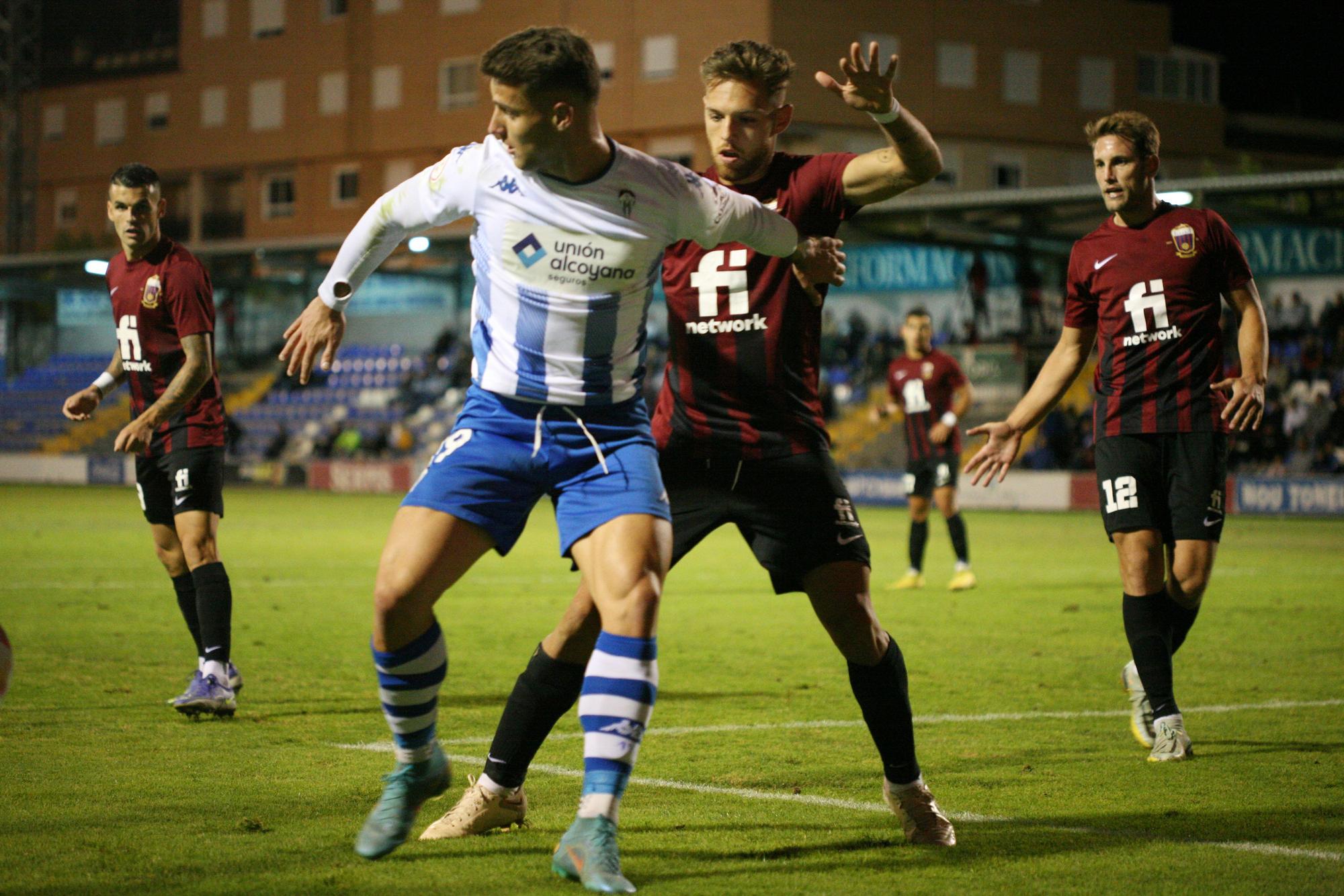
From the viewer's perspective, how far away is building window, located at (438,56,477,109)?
50062mm

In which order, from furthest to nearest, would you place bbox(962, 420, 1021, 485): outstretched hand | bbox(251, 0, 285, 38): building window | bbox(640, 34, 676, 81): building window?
1. bbox(251, 0, 285, 38): building window
2. bbox(640, 34, 676, 81): building window
3. bbox(962, 420, 1021, 485): outstretched hand

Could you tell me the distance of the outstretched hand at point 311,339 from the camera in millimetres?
4441

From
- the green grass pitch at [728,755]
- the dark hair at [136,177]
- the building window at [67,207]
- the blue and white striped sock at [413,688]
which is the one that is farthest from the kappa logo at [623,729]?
the building window at [67,207]

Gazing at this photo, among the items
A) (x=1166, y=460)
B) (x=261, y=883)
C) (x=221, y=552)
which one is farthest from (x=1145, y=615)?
(x=221, y=552)

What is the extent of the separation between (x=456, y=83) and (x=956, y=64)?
15311 mm

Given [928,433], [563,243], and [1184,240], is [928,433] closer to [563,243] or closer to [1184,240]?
[1184,240]

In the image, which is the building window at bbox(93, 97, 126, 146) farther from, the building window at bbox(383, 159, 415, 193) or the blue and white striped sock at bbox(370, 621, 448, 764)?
the blue and white striped sock at bbox(370, 621, 448, 764)

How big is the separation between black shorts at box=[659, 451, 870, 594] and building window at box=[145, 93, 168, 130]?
5638 centimetres

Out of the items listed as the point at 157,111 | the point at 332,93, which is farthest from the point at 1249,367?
the point at 157,111

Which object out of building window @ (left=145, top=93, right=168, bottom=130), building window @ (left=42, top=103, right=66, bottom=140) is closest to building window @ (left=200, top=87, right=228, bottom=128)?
building window @ (left=145, top=93, right=168, bottom=130)

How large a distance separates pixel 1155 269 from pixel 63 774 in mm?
4500

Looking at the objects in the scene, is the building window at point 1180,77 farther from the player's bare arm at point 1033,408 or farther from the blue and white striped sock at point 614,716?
the blue and white striped sock at point 614,716

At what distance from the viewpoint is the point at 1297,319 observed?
3259cm

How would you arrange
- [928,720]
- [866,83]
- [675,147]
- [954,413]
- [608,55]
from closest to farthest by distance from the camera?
[866,83]
[928,720]
[954,413]
[675,147]
[608,55]
